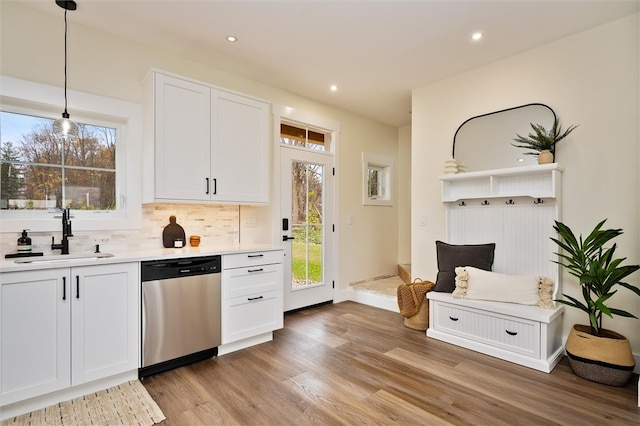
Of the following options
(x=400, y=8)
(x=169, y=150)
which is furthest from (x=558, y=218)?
(x=169, y=150)

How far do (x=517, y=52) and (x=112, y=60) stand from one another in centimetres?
359

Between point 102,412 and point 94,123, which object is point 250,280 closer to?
point 102,412

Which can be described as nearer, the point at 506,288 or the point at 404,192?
the point at 506,288

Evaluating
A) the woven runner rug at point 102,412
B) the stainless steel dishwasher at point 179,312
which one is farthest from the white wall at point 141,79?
the woven runner rug at point 102,412

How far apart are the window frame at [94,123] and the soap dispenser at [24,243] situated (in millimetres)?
67

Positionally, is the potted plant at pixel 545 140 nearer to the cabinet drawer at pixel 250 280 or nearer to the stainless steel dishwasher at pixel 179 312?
the cabinet drawer at pixel 250 280

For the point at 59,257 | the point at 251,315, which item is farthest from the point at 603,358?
the point at 59,257

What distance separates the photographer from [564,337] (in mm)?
2812

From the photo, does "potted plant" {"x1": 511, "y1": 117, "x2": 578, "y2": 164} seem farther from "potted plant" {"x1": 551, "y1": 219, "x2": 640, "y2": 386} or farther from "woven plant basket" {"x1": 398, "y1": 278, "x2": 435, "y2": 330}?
"woven plant basket" {"x1": 398, "y1": 278, "x2": 435, "y2": 330}

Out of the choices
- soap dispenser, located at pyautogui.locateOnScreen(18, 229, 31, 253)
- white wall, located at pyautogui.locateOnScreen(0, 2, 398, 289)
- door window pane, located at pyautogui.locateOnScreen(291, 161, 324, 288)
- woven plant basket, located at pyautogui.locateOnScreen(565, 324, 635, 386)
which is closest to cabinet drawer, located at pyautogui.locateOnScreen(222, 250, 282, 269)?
white wall, located at pyautogui.locateOnScreen(0, 2, 398, 289)

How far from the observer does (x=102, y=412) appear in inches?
77.9

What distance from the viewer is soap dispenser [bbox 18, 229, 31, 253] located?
2305 mm

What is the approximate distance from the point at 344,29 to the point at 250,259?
2107 millimetres

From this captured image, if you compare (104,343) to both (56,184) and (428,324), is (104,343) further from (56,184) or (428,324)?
(428,324)
